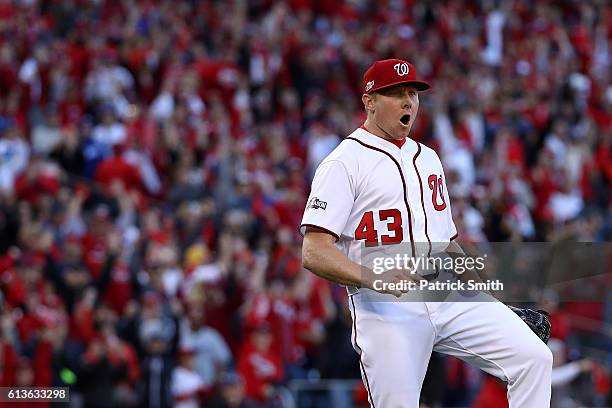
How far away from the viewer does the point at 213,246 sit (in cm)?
1300

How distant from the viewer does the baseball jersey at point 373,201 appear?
5.80 meters

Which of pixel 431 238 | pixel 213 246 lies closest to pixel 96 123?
pixel 213 246

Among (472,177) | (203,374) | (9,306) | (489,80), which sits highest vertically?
(489,80)

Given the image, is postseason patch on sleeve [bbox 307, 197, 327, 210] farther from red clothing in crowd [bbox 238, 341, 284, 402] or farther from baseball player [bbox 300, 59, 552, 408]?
→ red clothing in crowd [bbox 238, 341, 284, 402]

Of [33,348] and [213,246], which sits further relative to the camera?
[213,246]

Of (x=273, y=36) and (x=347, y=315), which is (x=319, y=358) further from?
(x=273, y=36)

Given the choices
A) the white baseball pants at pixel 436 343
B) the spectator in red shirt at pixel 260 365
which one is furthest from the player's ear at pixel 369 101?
the spectator in red shirt at pixel 260 365

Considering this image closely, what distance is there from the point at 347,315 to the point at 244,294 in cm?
105

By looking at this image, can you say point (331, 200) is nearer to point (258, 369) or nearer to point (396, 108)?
point (396, 108)

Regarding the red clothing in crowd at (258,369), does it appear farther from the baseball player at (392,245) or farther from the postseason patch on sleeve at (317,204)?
the postseason patch on sleeve at (317,204)

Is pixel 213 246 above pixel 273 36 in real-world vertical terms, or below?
below

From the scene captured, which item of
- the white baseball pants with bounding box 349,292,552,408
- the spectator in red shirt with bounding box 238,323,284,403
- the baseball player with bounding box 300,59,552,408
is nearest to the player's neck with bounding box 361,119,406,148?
the baseball player with bounding box 300,59,552,408

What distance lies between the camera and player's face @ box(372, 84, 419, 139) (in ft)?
19.5

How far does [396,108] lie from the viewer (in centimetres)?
597
